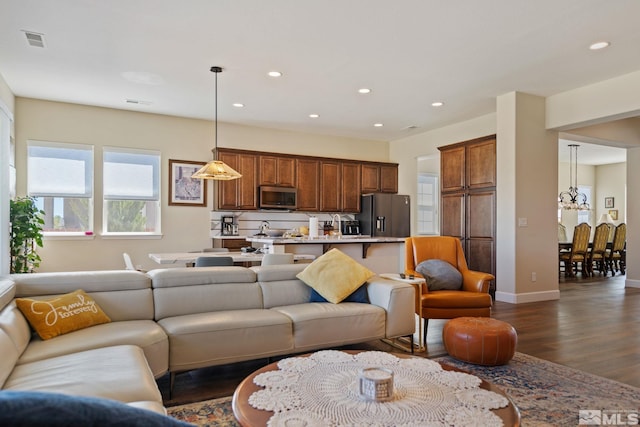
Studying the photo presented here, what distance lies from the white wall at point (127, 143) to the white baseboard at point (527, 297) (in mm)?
4582

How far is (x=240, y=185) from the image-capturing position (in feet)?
23.5

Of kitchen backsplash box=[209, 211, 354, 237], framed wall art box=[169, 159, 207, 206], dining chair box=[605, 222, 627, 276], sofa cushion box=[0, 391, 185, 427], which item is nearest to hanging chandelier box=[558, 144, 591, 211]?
dining chair box=[605, 222, 627, 276]

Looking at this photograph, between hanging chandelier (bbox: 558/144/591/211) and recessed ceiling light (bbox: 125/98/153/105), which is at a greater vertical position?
recessed ceiling light (bbox: 125/98/153/105)

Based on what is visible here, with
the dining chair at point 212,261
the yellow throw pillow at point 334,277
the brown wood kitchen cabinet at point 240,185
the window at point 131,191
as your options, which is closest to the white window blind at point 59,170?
the window at point 131,191

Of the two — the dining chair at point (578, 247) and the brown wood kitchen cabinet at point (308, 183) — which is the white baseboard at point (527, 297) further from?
the brown wood kitchen cabinet at point (308, 183)

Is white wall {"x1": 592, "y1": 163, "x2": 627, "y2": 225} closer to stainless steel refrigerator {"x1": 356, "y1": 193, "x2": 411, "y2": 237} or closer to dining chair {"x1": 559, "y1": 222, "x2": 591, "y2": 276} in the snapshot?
dining chair {"x1": 559, "y1": 222, "x2": 591, "y2": 276}

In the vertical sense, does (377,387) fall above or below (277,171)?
below

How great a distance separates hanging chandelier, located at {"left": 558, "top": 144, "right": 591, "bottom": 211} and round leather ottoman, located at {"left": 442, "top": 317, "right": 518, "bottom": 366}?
843 centimetres

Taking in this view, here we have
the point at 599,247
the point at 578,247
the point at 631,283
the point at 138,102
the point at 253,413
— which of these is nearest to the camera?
the point at 253,413

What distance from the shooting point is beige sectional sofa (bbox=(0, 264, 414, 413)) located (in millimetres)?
1876

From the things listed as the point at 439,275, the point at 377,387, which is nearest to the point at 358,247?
the point at 439,275

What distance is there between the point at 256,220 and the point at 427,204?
4.44 m

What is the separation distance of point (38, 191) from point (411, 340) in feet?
18.9

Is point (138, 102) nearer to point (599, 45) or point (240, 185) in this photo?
point (240, 185)
